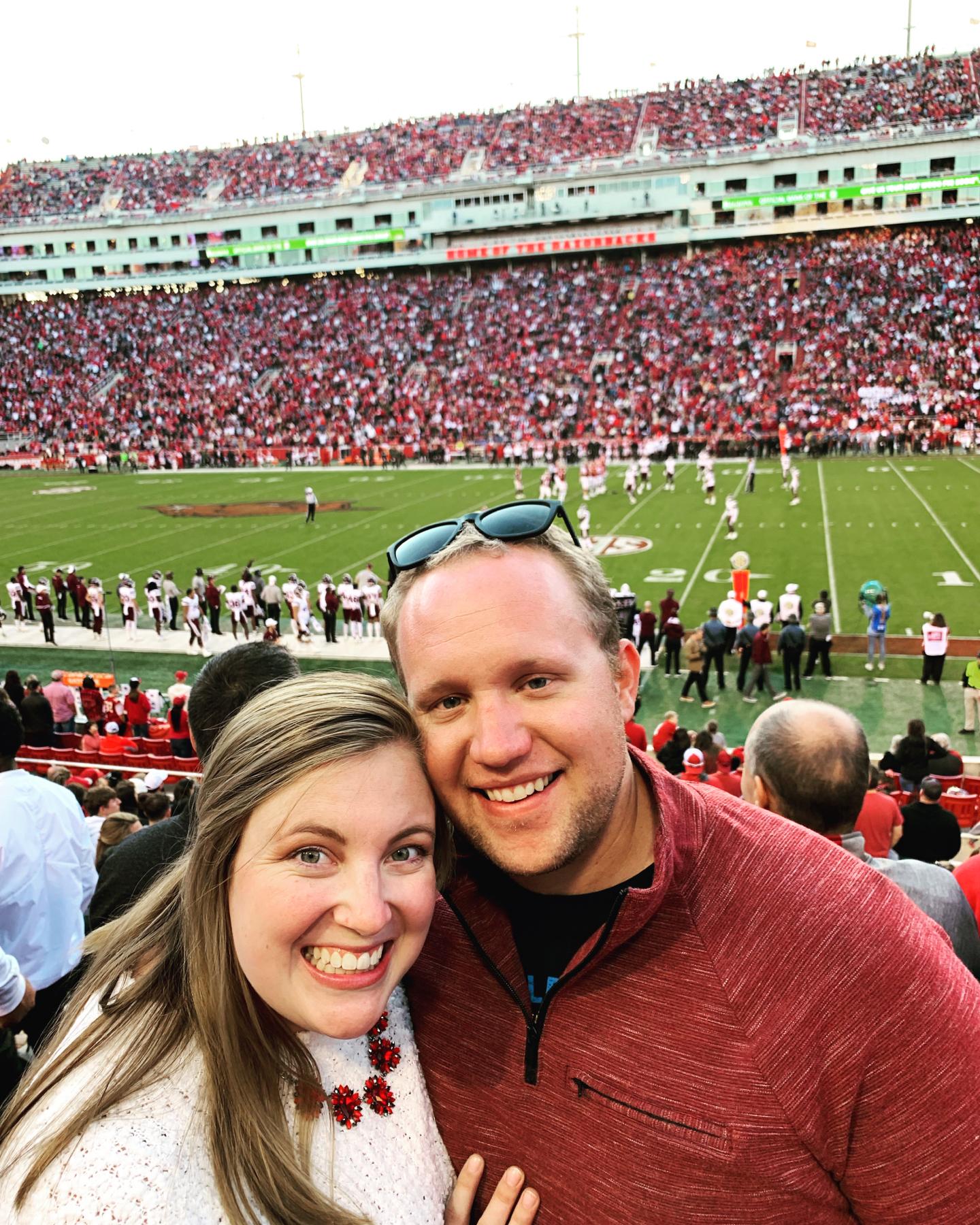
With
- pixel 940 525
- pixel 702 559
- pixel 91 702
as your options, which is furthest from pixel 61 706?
pixel 940 525

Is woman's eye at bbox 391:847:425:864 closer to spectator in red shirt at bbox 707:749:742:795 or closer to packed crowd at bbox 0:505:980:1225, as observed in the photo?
packed crowd at bbox 0:505:980:1225

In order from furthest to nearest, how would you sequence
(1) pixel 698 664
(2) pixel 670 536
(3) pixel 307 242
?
1. (3) pixel 307 242
2. (2) pixel 670 536
3. (1) pixel 698 664

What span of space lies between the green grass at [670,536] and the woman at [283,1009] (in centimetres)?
1053

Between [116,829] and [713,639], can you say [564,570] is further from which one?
[713,639]

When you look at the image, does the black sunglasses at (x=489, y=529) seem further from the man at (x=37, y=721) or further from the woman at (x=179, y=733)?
the man at (x=37, y=721)

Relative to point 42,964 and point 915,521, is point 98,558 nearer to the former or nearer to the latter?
point 915,521

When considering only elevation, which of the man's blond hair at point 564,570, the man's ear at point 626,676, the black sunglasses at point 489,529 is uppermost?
the black sunglasses at point 489,529

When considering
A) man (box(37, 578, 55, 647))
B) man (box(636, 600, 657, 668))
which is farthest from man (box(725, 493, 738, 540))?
man (box(37, 578, 55, 647))

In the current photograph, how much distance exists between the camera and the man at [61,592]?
57.5 feet

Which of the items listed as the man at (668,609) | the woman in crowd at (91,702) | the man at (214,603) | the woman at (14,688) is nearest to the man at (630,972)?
the woman at (14,688)

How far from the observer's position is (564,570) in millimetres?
1771

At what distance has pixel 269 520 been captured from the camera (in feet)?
83.1

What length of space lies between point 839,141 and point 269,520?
37.3 m

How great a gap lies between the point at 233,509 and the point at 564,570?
88.4 ft
